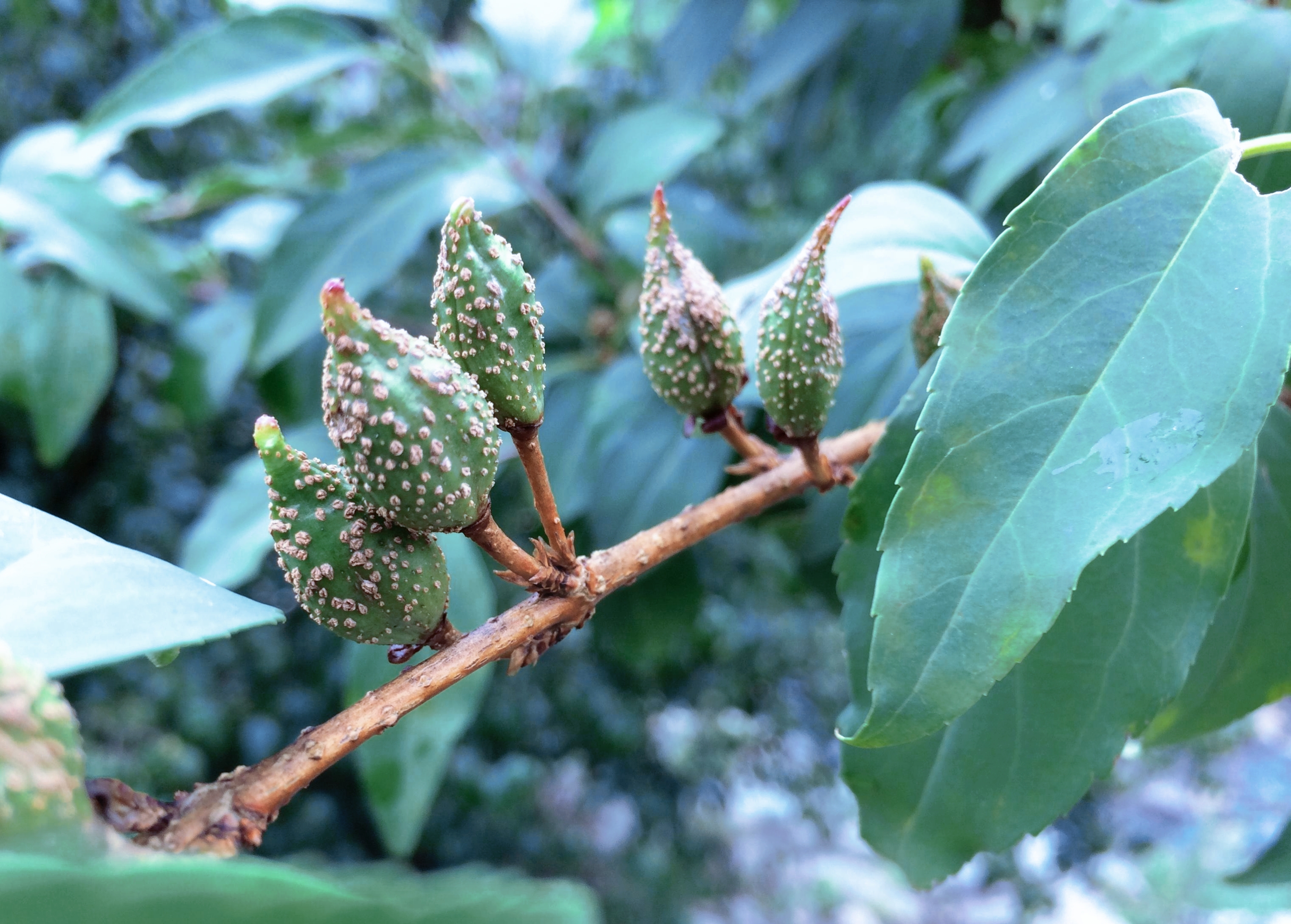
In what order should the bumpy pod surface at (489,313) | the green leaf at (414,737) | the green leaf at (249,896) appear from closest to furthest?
1. the green leaf at (249,896)
2. the bumpy pod surface at (489,313)
3. the green leaf at (414,737)

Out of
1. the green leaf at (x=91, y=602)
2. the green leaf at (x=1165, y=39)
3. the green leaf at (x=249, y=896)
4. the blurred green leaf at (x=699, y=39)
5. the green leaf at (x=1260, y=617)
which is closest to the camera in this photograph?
the green leaf at (x=249, y=896)

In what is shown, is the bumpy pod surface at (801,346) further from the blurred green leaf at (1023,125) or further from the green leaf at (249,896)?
the blurred green leaf at (1023,125)

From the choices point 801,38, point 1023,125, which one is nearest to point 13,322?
point 801,38

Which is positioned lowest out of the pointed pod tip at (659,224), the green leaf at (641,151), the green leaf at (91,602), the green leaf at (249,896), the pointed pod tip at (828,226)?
the green leaf at (641,151)

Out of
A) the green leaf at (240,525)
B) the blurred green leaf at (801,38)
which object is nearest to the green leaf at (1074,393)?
the green leaf at (240,525)

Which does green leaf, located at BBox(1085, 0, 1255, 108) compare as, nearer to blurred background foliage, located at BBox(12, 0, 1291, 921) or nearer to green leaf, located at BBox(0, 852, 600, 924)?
blurred background foliage, located at BBox(12, 0, 1291, 921)

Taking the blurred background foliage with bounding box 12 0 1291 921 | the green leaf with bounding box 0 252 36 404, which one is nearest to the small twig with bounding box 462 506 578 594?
the blurred background foliage with bounding box 12 0 1291 921

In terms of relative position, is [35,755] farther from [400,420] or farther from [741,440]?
[741,440]

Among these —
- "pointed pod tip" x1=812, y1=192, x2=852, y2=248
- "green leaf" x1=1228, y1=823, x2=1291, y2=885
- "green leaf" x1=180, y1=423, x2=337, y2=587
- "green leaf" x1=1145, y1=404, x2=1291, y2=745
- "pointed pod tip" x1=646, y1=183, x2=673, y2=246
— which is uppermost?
"pointed pod tip" x1=812, y1=192, x2=852, y2=248
